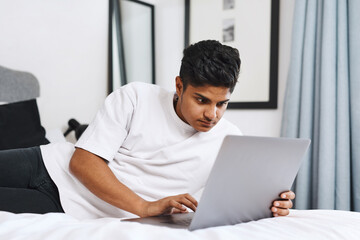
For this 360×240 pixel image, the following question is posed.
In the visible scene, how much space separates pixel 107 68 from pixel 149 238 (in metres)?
2.15

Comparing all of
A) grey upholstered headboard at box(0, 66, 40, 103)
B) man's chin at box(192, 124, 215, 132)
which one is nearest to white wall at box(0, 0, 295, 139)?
grey upholstered headboard at box(0, 66, 40, 103)

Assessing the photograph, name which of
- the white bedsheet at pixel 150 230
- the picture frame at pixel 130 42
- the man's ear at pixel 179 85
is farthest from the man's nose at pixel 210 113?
the picture frame at pixel 130 42

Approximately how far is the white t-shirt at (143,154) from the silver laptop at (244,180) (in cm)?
33

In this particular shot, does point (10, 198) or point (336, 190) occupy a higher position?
point (10, 198)

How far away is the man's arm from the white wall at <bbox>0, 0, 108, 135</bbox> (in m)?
1.12

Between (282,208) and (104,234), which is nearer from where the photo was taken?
(104,234)

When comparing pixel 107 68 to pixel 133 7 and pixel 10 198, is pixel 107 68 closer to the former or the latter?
pixel 133 7

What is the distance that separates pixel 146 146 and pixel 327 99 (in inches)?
49.5

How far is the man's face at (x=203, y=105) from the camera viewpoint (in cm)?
119

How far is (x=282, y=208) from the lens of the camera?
3.37ft

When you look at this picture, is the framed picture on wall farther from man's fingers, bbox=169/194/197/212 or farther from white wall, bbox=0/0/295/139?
man's fingers, bbox=169/194/197/212

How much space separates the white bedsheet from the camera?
65cm

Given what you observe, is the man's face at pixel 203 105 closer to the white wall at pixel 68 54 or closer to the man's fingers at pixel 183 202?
the man's fingers at pixel 183 202

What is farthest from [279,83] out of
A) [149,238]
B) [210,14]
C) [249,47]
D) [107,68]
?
[149,238]
